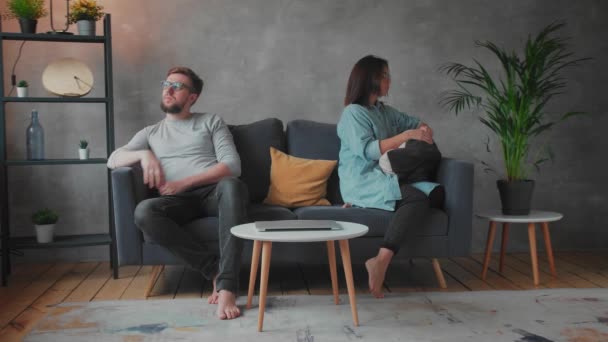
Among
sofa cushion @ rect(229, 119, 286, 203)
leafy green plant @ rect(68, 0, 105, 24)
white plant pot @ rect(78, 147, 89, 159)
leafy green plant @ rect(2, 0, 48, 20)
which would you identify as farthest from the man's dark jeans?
leafy green plant @ rect(2, 0, 48, 20)

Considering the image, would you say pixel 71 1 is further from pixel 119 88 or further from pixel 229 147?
pixel 229 147

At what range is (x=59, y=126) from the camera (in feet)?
12.3

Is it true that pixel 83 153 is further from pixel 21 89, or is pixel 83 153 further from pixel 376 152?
pixel 376 152

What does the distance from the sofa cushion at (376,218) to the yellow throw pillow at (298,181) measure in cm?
28

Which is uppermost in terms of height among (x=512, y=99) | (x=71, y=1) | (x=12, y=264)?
(x=71, y=1)

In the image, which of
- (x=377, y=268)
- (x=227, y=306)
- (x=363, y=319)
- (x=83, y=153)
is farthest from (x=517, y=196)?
(x=83, y=153)

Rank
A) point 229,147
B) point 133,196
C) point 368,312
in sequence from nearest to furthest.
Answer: point 368,312 < point 133,196 < point 229,147

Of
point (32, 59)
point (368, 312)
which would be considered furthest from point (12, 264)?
point (368, 312)

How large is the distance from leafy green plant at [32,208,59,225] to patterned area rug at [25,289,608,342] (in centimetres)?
79

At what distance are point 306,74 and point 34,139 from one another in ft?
5.38

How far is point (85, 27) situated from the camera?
341cm

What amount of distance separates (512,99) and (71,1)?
2616 millimetres

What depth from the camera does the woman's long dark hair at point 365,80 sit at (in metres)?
3.29

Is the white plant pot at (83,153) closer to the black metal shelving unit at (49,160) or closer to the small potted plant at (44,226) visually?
the black metal shelving unit at (49,160)
